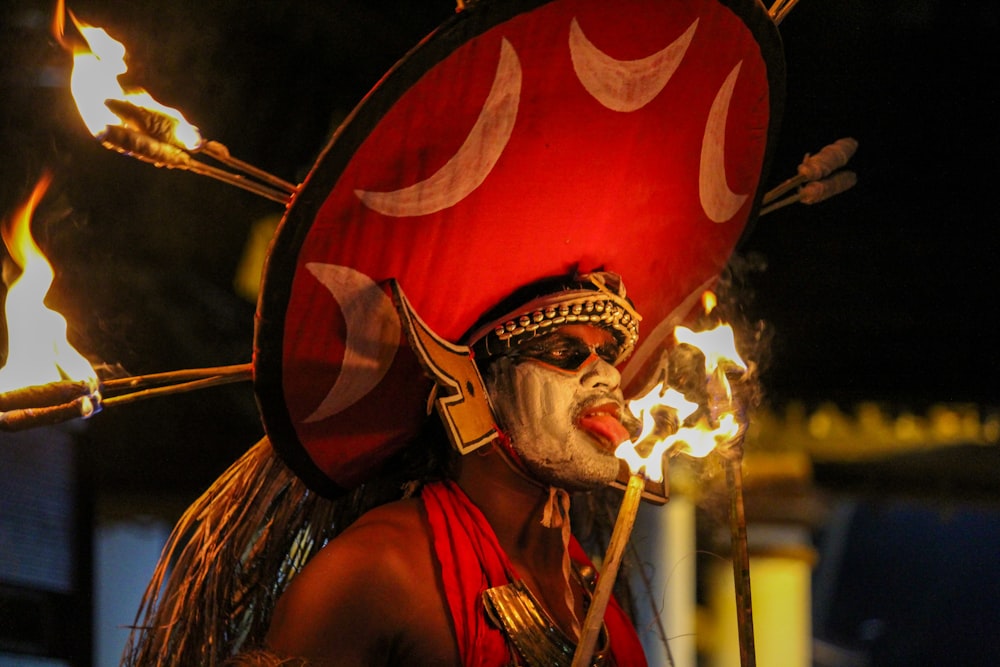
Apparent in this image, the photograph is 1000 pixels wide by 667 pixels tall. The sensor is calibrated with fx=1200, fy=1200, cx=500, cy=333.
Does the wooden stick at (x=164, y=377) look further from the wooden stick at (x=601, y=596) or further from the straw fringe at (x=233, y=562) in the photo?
the wooden stick at (x=601, y=596)

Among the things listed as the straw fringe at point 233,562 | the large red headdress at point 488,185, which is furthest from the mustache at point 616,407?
the straw fringe at point 233,562

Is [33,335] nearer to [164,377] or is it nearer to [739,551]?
[164,377]

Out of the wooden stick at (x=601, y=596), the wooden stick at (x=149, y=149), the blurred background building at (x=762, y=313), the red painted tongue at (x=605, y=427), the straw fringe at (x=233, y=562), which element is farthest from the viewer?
the blurred background building at (x=762, y=313)

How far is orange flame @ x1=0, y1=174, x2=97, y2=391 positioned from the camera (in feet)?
6.76

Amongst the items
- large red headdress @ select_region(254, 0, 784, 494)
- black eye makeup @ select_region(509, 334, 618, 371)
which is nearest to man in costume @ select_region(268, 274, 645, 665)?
black eye makeup @ select_region(509, 334, 618, 371)

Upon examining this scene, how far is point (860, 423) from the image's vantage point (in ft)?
15.6

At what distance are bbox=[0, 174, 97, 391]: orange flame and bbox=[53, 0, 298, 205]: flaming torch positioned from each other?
35cm

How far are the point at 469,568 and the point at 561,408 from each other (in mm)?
327

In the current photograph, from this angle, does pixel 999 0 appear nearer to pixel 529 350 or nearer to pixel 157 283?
pixel 529 350

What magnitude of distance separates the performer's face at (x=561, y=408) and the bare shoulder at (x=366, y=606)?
276 mm

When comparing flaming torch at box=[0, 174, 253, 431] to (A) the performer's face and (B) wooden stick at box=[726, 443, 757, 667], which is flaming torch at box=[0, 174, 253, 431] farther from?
(B) wooden stick at box=[726, 443, 757, 667]

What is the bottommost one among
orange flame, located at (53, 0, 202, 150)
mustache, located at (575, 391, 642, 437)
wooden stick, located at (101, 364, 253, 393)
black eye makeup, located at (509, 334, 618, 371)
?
mustache, located at (575, 391, 642, 437)

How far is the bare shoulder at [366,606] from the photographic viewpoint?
6.42ft

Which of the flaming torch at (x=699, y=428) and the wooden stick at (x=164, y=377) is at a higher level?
the wooden stick at (x=164, y=377)
